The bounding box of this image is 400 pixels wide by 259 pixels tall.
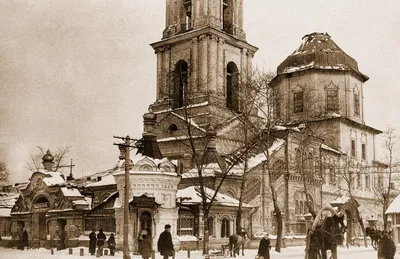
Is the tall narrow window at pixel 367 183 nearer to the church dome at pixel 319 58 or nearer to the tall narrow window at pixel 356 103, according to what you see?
the tall narrow window at pixel 356 103

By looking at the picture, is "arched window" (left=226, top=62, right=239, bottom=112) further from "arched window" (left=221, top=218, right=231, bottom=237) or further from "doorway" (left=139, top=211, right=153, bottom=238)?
"doorway" (left=139, top=211, right=153, bottom=238)

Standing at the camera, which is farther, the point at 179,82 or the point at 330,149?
the point at 330,149

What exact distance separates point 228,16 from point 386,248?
95.7ft

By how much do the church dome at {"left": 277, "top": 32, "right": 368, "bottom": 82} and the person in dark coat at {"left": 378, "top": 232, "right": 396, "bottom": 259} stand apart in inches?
1237

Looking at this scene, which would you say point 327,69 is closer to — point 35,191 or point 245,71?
point 245,71

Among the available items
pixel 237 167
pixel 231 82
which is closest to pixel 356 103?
pixel 231 82

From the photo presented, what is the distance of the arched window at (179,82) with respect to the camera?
43312mm

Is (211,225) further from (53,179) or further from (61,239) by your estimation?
(53,179)

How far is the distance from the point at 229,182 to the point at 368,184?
17.3 m

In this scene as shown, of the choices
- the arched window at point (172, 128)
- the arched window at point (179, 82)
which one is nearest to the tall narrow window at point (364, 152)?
the arched window at point (179, 82)

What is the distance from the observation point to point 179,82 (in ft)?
145

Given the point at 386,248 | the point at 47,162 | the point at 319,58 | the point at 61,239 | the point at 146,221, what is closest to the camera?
the point at 386,248

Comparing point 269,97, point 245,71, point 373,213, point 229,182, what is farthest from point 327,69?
point 269,97

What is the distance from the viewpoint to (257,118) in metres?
42.4
